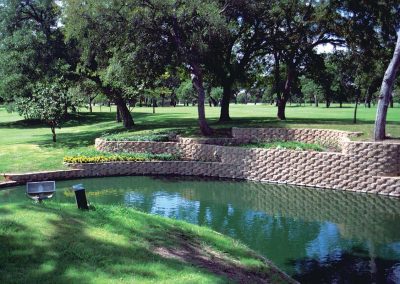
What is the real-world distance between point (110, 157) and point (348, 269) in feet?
51.0

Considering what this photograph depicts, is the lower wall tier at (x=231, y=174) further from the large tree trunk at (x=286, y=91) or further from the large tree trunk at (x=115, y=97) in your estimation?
the large tree trunk at (x=286, y=91)

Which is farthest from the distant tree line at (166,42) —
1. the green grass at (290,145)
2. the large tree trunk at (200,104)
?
the green grass at (290,145)

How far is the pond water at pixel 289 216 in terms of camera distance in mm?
11164

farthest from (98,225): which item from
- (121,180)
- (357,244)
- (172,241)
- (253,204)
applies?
(121,180)

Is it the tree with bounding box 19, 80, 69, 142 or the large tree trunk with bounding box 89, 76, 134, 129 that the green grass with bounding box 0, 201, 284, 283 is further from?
the large tree trunk with bounding box 89, 76, 134, 129

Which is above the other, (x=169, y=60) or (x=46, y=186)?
(x=169, y=60)

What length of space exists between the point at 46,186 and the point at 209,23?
16914mm

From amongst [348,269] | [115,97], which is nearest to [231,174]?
[348,269]

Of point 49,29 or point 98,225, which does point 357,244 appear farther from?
point 49,29

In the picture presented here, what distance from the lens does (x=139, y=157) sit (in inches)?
950

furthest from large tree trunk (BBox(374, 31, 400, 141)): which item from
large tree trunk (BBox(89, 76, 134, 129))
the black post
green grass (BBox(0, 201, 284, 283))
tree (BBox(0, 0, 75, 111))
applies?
tree (BBox(0, 0, 75, 111))

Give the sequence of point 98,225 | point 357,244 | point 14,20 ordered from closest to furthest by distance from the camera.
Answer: point 98,225, point 357,244, point 14,20

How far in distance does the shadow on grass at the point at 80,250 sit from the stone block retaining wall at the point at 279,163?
38.7ft

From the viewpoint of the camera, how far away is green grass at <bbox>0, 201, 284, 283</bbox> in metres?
6.81
